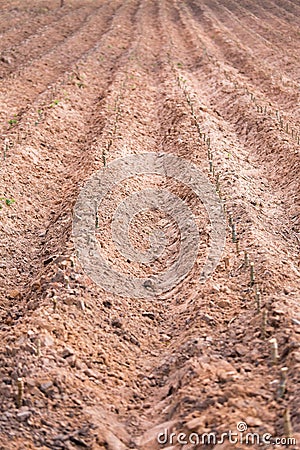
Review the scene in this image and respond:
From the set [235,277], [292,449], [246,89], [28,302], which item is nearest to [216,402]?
[292,449]

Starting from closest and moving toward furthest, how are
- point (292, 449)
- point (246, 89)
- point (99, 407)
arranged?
point (292, 449) < point (99, 407) < point (246, 89)

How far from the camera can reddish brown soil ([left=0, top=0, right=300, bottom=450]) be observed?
4824 millimetres

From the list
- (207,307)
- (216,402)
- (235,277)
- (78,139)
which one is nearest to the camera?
(216,402)

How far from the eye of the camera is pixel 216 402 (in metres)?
4.68

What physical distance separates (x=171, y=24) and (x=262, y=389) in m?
20.5

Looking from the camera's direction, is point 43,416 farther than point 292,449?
Yes

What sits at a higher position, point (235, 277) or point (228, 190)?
point (228, 190)

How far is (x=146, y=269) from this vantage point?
7.61 metres

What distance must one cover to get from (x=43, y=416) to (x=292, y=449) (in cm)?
196

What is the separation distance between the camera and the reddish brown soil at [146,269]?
190 inches

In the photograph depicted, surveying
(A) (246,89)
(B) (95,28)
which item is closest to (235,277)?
(A) (246,89)

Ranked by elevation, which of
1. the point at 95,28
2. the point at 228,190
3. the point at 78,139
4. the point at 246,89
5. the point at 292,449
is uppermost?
the point at 95,28

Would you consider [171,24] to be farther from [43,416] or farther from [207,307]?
[43,416]

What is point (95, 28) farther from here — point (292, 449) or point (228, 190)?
point (292, 449)
